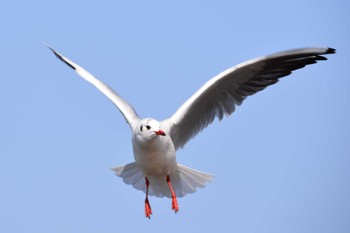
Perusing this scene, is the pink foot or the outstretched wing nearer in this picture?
the outstretched wing

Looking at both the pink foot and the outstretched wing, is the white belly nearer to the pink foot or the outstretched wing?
the outstretched wing

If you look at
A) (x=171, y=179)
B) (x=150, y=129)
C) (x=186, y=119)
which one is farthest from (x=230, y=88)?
(x=150, y=129)

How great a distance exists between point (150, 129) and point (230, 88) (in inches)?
61.7

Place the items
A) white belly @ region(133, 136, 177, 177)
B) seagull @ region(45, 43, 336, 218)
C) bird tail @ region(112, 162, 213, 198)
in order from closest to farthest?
white belly @ region(133, 136, 177, 177)
seagull @ region(45, 43, 336, 218)
bird tail @ region(112, 162, 213, 198)

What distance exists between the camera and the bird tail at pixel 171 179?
1404 cm

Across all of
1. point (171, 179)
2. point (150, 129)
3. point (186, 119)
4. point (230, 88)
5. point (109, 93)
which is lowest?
point (171, 179)

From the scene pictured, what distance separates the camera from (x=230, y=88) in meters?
13.9

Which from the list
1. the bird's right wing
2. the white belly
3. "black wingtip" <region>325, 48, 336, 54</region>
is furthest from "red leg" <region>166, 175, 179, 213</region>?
"black wingtip" <region>325, 48, 336, 54</region>

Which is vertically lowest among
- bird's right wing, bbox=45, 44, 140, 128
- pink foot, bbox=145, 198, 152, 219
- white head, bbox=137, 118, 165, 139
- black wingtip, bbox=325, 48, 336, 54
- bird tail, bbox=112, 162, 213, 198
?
pink foot, bbox=145, 198, 152, 219

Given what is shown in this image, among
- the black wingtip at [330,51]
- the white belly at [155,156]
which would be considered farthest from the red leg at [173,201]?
the black wingtip at [330,51]

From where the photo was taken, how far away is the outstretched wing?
13.5 meters

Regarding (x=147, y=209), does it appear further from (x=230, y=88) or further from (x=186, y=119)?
(x=230, y=88)

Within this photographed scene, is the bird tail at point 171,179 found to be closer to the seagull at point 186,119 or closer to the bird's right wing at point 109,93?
the seagull at point 186,119

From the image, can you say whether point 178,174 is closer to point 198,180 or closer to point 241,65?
point 198,180
